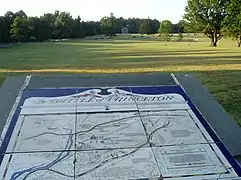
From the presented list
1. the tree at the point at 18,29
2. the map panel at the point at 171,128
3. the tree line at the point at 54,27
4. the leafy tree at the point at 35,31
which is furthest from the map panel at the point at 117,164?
the leafy tree at the point at 35,31

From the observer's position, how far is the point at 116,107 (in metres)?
5.15

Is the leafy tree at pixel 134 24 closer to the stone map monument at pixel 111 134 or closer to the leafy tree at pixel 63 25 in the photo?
the leafy tree at pixel 63 25

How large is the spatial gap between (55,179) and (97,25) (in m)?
83.4

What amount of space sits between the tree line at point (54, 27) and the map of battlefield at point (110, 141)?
41.6 meters

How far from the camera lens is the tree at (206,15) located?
1560 inches

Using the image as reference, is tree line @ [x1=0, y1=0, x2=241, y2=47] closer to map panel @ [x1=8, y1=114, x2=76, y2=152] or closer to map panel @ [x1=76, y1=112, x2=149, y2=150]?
map panel @ [x1=76, y1=112, x2=149, y2=150]

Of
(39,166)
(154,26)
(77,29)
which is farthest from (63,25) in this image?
(39,166)

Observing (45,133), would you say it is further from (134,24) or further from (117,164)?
(134,24)

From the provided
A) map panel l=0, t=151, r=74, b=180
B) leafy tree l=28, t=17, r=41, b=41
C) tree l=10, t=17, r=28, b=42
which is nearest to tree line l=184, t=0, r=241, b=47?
tree l=10, t=17, r=28, b=42

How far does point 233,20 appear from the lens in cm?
3588

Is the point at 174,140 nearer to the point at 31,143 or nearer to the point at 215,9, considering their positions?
the point at 31,143

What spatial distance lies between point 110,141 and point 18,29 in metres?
53.7

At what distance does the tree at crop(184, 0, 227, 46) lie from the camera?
39625mm

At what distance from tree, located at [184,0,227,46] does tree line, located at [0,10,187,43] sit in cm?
442
